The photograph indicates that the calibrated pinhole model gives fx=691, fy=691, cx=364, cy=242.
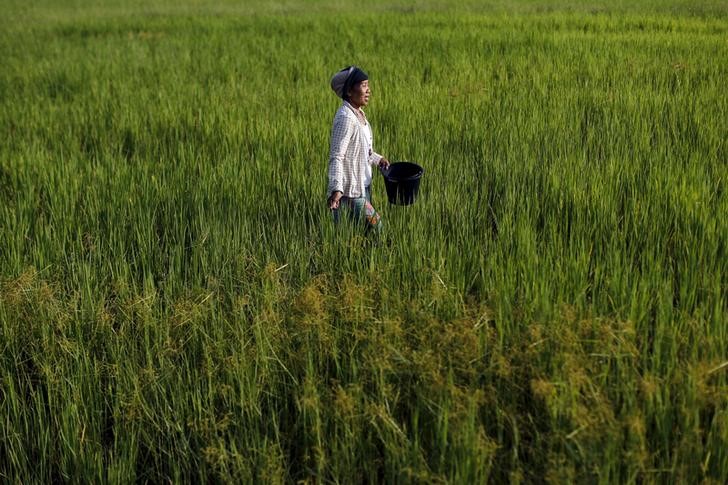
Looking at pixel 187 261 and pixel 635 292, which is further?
pixel 187 261

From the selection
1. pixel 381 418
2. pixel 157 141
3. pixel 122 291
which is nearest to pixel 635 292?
pixel 381 418

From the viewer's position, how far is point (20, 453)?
1915 millimetres

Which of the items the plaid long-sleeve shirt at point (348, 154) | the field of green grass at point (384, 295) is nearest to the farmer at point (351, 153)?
the plaid long-sleeve shirt at point (348, 154)

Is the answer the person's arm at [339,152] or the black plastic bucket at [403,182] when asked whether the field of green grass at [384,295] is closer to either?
the black plastic bucket at [403,182]

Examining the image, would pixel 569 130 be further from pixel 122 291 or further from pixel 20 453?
pixel 20 453

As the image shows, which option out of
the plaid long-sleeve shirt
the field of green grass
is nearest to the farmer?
the plaid long-sleeve shirt

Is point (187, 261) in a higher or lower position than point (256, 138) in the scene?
lower

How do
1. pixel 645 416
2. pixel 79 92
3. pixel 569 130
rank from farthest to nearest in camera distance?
pixel 79 92 < pixel 569 130 < pixel 645 416

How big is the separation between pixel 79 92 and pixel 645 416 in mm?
6561

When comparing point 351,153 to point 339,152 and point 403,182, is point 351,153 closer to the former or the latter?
point 339,152

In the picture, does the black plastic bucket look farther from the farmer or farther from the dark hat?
the dark hat

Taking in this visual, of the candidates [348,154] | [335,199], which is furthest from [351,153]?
[335,199]

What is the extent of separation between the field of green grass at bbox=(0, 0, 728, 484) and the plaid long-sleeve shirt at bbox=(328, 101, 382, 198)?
20cm

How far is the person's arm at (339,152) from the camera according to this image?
2.79 metres
